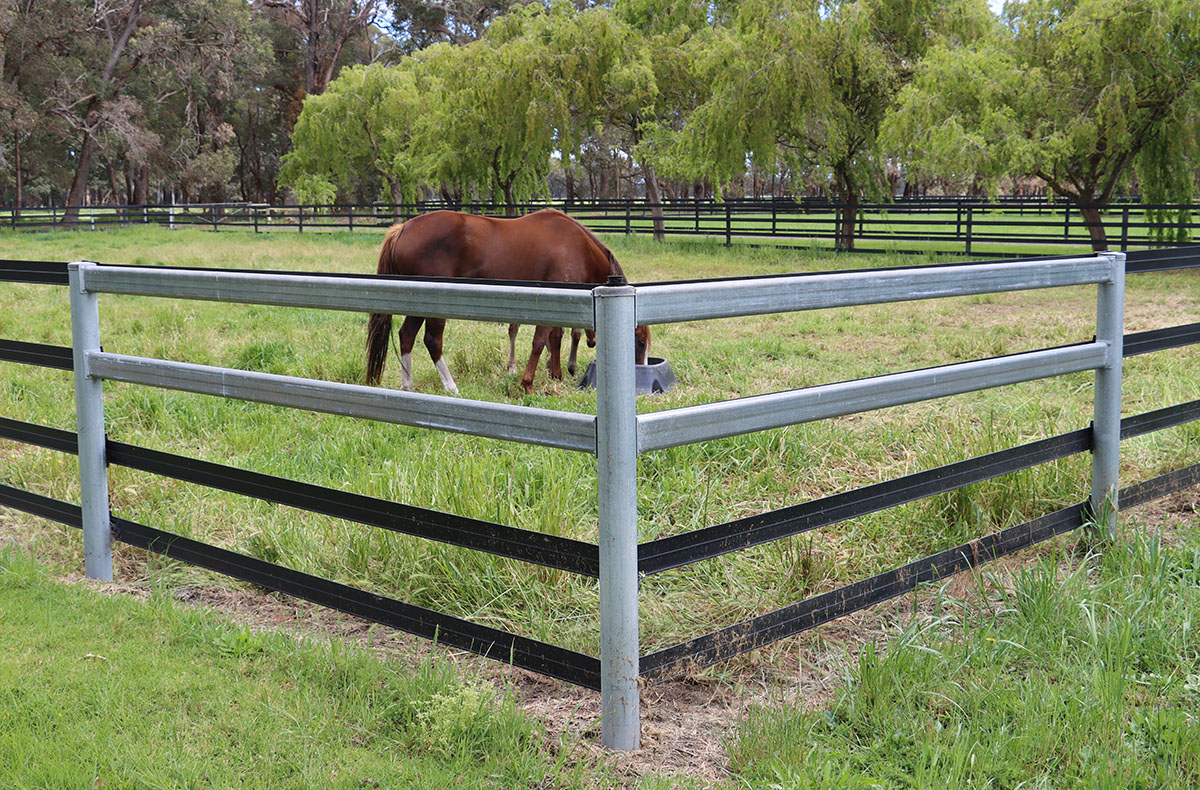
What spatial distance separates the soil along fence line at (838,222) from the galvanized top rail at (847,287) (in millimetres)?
16641

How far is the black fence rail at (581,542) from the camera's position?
103 inches

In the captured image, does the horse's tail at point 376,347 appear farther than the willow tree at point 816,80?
No

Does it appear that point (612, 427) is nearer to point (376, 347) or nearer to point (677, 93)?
point (376, 347)

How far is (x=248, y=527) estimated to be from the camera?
4.23m

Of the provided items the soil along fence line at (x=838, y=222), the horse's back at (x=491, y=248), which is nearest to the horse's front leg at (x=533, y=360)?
→ the horse's back at (x=491, y=248)

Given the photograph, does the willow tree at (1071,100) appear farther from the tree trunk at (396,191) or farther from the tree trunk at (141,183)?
the tree trunk at (141,183)

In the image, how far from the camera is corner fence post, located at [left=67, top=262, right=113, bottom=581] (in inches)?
148

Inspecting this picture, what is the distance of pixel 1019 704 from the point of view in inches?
105

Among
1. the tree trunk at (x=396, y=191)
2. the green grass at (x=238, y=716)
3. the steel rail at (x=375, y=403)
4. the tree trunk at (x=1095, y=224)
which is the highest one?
the tree trunk at (x=396, y=191)

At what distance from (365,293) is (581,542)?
3.44 feet

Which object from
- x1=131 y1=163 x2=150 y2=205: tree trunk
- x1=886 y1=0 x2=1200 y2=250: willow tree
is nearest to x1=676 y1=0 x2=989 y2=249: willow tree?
x1=886 y1=0 x2=1200 y2=250: willow tree

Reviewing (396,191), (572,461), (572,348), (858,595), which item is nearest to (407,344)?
(572,348)

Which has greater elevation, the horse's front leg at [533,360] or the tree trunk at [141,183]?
the tree trunk at [141,183]

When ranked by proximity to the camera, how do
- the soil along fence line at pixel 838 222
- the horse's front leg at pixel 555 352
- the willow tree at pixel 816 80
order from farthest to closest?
the willow tree at pixel 816 80 < the soil along fence line at pixel 838 222 < the horse's front leg at pixel 555 352
